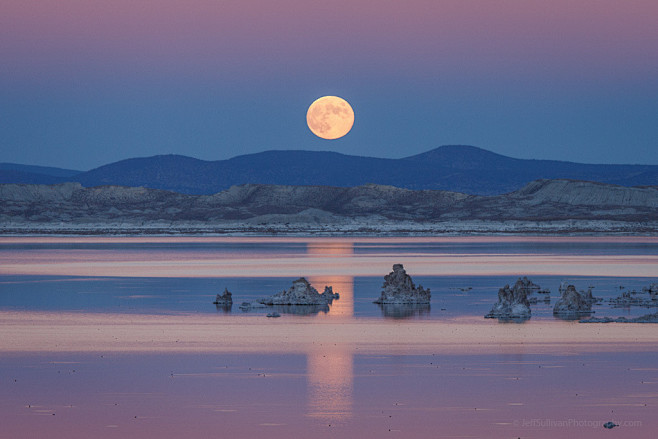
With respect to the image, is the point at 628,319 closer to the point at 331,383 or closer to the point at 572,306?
the point at 572,306

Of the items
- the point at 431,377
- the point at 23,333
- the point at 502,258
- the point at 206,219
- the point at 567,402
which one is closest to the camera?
the point at 567,402

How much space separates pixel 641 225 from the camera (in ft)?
534

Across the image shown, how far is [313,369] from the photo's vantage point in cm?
1831

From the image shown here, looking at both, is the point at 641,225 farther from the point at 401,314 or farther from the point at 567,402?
the point at 567,402

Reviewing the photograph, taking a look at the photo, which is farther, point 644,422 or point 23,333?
point 23,333

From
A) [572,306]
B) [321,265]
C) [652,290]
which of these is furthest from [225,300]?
[321,265]

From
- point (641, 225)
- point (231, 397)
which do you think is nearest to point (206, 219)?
point (641, 225)

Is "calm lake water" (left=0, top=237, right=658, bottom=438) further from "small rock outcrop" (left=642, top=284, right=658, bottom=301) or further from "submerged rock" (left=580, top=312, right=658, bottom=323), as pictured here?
"small rock outcrop" (left=642, top=284, right=658, bottom=301)

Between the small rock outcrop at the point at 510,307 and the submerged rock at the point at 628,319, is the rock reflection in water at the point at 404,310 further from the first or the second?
the submerged rock at the point at 628,319

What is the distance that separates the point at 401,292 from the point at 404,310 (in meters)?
1.96

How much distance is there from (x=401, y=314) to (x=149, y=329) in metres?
7.20

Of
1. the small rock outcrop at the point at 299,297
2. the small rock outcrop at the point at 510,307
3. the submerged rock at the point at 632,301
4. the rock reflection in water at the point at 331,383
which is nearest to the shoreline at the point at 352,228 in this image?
the submerged rock at the point at 632,301

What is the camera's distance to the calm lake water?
1383 centimetres

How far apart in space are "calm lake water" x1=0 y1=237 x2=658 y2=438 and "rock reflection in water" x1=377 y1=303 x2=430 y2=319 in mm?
103
